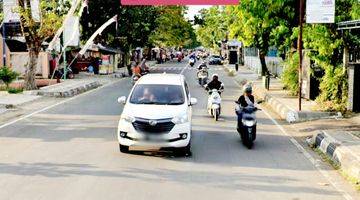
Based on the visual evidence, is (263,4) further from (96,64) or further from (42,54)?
(96,64)

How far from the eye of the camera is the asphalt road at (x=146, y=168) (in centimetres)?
959

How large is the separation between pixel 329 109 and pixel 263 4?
23.3 ft

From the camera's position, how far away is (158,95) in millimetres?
14000

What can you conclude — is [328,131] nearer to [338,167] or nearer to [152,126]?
[338,167]

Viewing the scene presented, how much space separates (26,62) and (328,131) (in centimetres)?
3207

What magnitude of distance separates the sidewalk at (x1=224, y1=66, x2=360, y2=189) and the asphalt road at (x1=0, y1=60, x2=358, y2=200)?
2.04 feet

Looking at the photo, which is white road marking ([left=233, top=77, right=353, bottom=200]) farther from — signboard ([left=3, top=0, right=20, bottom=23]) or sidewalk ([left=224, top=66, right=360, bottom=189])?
signboard ([left=3, top=0, right=20, bottom=23])

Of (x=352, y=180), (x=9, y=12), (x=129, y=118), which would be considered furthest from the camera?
(x=9, y=12)

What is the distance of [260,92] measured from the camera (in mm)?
31484

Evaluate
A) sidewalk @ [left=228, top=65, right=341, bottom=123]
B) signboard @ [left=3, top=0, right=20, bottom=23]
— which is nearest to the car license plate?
sidewalk @ [left=228, top=65, right=341, bottom=123]

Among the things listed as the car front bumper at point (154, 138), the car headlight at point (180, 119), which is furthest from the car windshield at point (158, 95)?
the car front bumper at point (154, 138)

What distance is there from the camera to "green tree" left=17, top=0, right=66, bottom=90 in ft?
95.8

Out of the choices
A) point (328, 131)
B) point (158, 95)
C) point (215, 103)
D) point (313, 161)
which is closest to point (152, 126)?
point (158, 95)

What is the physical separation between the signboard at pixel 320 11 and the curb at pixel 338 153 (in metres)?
5.54
